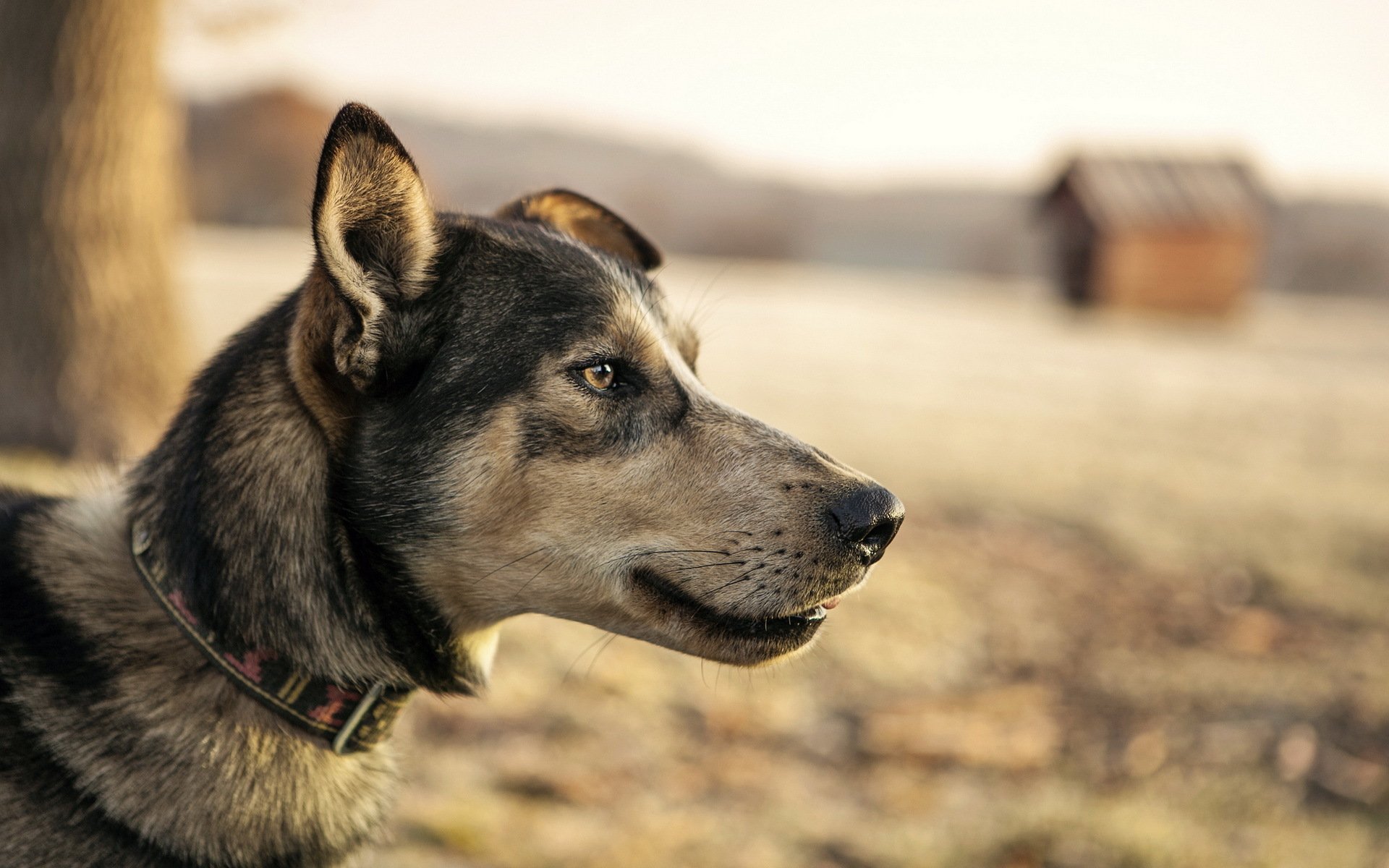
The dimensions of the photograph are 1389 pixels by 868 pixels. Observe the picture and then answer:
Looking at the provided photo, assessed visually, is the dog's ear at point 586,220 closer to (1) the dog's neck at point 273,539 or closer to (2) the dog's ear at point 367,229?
(2) the dog's ear at point 367,229

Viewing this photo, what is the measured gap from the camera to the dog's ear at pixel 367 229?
2.29m

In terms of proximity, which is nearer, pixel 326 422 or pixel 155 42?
pixel 326 422

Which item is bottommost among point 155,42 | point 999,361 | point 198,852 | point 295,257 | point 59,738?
point 295,257

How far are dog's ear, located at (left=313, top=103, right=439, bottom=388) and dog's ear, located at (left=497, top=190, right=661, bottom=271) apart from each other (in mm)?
801

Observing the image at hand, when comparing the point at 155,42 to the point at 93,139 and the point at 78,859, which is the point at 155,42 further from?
the point at 78,859

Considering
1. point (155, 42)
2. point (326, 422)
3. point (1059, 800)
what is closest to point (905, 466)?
point (1059, 800)

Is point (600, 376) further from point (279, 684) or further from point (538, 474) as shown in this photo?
point (279, 684)

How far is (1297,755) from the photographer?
224 inches

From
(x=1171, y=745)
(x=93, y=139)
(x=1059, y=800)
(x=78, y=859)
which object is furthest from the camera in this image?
(x=93, y=139)

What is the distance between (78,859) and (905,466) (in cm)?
984

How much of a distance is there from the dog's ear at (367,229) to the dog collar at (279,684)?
69cm

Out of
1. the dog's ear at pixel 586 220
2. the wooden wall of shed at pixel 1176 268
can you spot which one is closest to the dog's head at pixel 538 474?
the dog's ear at pixel 586 220

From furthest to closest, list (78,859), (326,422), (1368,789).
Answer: (1368,789) → (326,422) → (78,859)

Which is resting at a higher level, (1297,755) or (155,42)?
(155,42)
